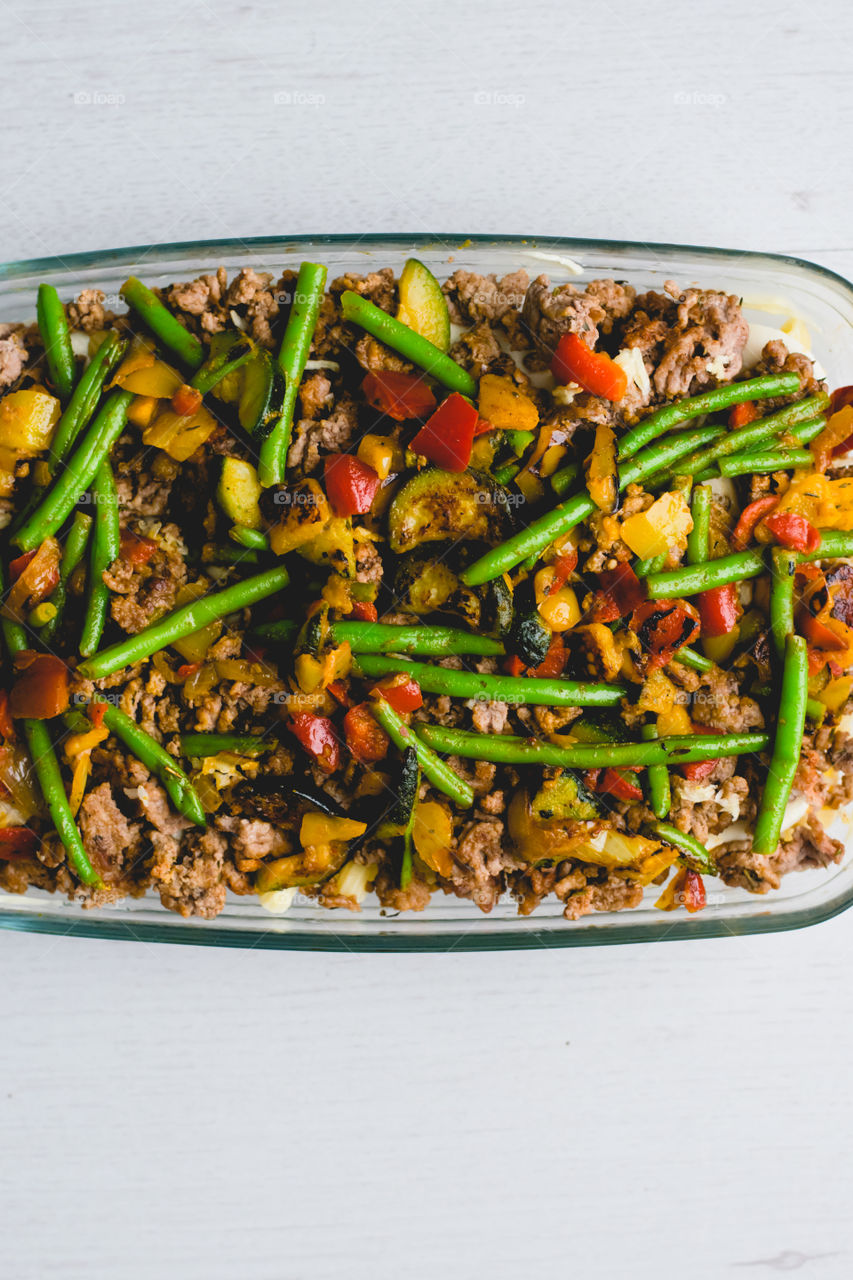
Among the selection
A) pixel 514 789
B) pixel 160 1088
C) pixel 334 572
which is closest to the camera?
pixel 334 572

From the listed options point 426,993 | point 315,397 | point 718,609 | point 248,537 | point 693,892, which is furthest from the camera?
point 426,993

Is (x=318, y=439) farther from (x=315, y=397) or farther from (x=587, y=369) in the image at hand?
(x=587, y=369)

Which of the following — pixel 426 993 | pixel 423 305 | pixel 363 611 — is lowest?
pixel 426 993

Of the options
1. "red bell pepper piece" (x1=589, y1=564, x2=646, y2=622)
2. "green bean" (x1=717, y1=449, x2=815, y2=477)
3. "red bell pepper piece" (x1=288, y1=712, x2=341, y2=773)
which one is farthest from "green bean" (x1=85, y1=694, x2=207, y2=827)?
"green bean" (x1=717, y1=449, x2=815, y2=477)

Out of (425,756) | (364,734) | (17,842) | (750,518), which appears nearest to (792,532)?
(750,518)

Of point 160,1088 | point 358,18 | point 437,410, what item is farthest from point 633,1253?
point 358,18

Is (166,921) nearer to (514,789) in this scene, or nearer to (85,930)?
(85,930)

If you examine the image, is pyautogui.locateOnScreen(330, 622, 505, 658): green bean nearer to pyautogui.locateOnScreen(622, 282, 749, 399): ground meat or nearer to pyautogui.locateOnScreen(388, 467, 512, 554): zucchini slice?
pyautogui.locateOnScreen(388, 467, 512, 554): zucchini slice
